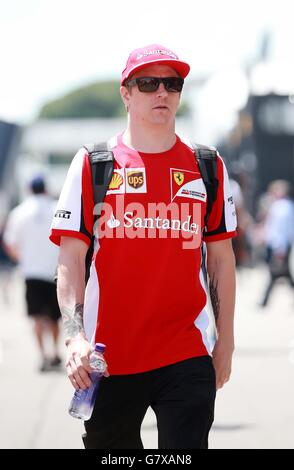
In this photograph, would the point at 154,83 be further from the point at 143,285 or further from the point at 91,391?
the point at 91,391

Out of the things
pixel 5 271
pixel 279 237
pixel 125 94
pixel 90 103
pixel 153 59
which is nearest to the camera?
pixel 153 59

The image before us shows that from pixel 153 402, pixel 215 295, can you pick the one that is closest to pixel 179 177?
pixel 215 295

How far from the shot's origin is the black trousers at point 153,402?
4.34 meters

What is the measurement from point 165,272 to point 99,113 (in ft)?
430

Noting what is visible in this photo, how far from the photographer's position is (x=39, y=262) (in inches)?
442

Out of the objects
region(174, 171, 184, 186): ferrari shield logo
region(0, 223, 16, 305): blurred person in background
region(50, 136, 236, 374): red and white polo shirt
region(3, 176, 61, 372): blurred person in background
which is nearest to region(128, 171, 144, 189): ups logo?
region(50, 136, 236, 374): red and white polo shirt

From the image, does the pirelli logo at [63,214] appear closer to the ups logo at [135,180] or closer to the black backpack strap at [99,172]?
the black backpack strap at [99,172]

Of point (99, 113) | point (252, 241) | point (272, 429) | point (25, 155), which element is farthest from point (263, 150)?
point (99, 113)

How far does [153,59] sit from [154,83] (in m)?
0.10

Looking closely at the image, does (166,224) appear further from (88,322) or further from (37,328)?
(37,328)

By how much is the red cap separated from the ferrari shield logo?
1.38 ft

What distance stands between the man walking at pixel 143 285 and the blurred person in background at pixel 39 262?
6.75 metres

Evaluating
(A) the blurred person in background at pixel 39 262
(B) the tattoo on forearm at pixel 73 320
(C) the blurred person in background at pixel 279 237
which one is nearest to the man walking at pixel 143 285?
(B) the tattoo on forearm at pixel 73 320

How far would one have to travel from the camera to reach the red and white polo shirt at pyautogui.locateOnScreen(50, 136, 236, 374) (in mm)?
4355
